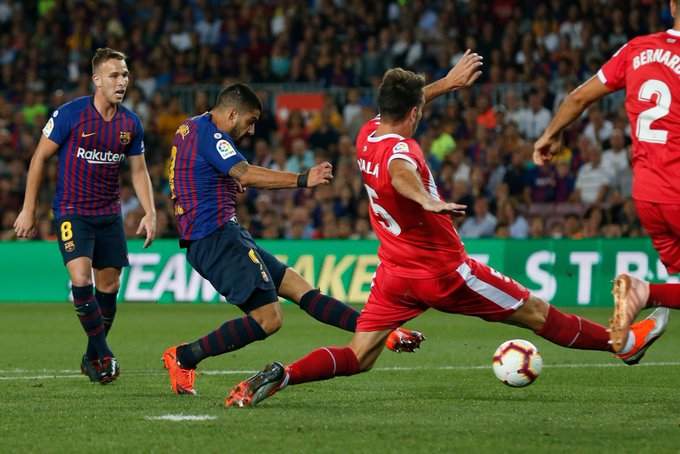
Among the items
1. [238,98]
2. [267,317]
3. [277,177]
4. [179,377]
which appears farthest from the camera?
[238,98]

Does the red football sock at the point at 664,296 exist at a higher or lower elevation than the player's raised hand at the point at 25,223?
lower

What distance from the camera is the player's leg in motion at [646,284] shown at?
7254mm

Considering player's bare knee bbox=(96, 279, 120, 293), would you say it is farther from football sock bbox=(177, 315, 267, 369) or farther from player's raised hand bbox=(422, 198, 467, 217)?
player's raised hand bbox=(422, 198, 467, 217)

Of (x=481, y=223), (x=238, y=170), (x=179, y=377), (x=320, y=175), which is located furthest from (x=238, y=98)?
(x=481, y=223)

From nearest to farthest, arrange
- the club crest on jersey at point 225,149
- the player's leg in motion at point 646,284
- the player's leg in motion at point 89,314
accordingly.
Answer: the player's leg in motion at point 646,284 < the club crest on jersey at point 225,149 < the player's leg in motion at point 89,314

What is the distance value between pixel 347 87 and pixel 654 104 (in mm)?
17140

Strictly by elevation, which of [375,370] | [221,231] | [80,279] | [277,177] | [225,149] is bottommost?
[375,370]

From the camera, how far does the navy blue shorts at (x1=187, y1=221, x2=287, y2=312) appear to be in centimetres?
859

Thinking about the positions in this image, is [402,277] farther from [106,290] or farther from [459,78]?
[106,290]

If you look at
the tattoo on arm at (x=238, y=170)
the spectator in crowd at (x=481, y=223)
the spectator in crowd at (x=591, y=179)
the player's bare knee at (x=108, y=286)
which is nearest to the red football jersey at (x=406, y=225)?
the tattoo on arm at (x=238, y=170)

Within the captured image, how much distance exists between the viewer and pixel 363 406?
8156mm

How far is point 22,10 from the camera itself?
28.5 m

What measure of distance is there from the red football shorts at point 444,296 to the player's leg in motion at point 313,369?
4.3 inches

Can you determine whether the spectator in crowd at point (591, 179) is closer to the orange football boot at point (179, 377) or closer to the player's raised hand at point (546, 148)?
the orange football boot at point (179, 377)
